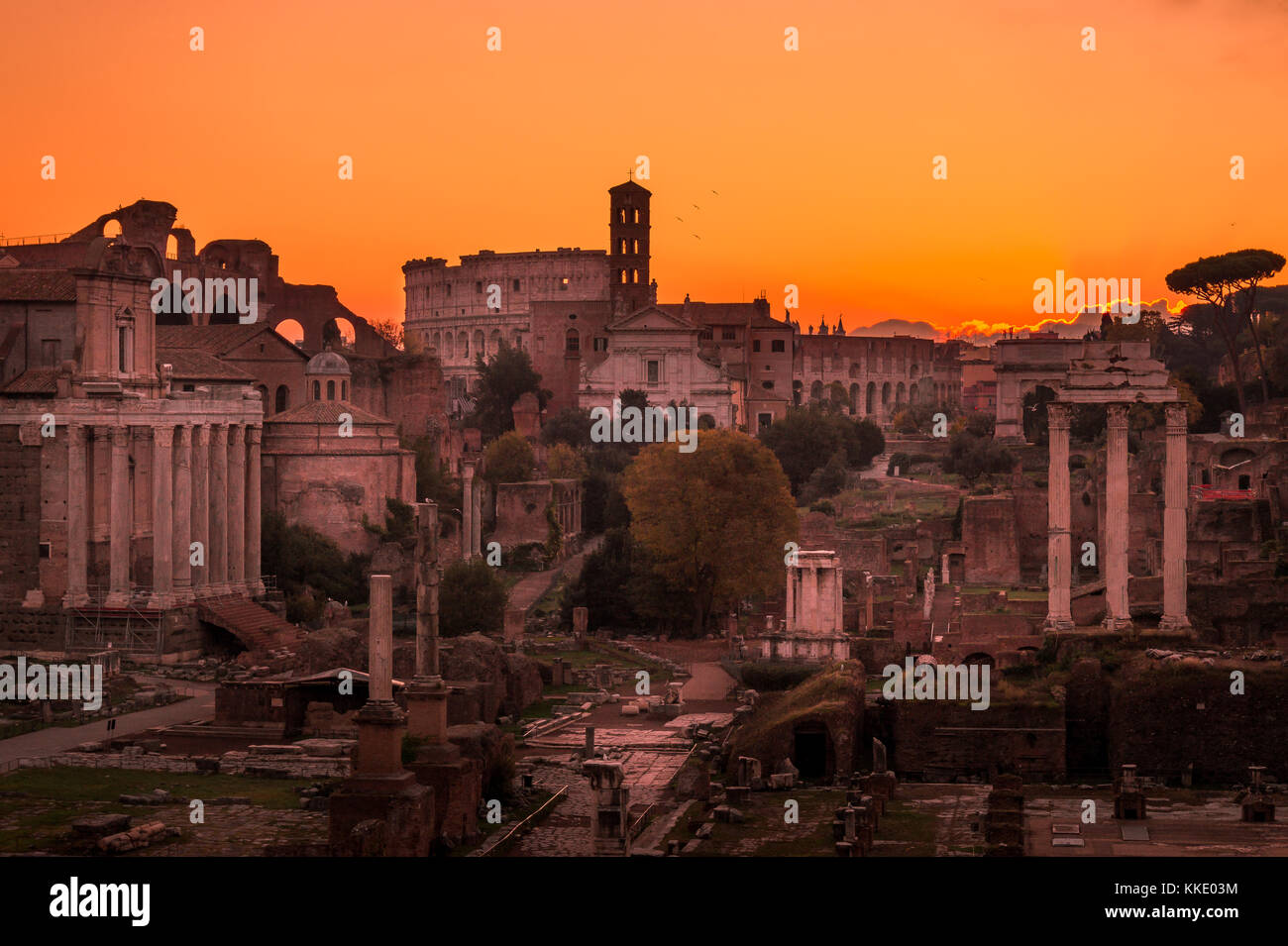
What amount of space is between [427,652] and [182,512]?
17445 millimetres

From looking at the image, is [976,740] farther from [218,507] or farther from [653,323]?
[653,323]

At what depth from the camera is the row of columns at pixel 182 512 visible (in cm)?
4256

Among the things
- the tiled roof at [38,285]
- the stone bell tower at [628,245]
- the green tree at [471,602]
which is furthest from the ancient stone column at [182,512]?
the stone bell tower at [628,245]

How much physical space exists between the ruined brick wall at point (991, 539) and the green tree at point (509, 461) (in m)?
16.9

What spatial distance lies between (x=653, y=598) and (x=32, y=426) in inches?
582

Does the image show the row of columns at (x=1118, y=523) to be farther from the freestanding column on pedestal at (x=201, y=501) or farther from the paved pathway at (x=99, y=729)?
the freestanding column on pedestal at (x=201, y=501)

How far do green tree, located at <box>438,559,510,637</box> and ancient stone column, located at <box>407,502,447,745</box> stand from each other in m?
16.9

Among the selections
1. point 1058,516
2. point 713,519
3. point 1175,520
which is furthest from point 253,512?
point 1175,520

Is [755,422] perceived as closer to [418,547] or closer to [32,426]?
[32,426]

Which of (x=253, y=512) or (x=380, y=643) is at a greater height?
(x=253, y=512)

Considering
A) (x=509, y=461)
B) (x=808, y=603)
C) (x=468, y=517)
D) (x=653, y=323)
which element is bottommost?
(x=808, y=603)

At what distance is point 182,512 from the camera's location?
4366 cm

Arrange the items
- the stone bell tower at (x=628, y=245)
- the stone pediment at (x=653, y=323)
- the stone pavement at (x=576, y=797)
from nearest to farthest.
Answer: the stone pavement at (x=576, y=797)
the stone pediment at (x=653, y=323)
the stone bell tower at (x=628, y=245)
